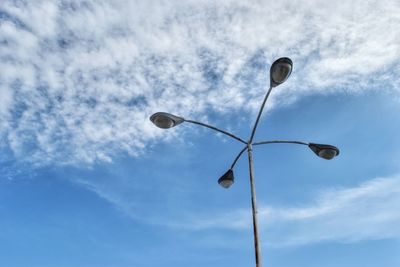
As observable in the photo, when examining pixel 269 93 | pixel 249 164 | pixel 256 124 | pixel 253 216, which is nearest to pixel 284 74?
pixel 269 93

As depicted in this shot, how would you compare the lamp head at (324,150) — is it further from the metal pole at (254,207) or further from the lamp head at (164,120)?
the lamp head at (164,120)

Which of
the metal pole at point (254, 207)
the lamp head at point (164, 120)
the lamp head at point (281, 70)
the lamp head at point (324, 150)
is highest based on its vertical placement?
the lamp head at point (281, 70)

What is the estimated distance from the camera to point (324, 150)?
910 cm

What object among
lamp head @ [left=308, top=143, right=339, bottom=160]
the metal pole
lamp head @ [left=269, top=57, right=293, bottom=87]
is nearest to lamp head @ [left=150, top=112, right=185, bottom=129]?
the metal pole

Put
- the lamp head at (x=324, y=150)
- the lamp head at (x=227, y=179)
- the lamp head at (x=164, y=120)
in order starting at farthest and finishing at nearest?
the lamp head at (x=227, y=179), the lamp head at (x=324, y=150), the lamp head at (x=164, y=120)

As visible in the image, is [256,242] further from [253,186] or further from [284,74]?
[284,74]

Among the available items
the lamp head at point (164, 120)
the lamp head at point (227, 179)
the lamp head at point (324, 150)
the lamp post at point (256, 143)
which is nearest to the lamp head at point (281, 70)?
the lamp post at point (256, 143)

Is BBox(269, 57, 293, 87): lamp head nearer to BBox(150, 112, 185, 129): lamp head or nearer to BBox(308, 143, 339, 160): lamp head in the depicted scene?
BBox(308, 143, 339, 160): lamp head

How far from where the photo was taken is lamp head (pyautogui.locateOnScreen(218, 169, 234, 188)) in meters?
10.2

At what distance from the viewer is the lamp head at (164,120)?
873 cm

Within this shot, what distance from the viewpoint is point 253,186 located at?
8.55m

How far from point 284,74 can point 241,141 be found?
2242 mm

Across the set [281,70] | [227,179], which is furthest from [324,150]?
[227,179]

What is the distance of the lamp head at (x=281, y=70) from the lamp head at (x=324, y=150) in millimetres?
1982
